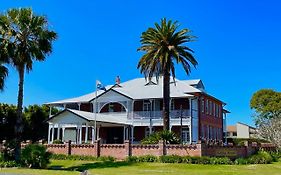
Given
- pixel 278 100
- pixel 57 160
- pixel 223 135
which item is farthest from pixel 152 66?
pixel 278 100

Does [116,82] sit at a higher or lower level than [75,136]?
higher

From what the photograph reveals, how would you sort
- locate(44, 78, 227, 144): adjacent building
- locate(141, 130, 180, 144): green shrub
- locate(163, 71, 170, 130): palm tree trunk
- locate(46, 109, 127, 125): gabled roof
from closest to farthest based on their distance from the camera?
locate(141, 130, 180, 144): green shrub < locate(163, 71, 170, 130): palm tree trunk < locate(46, 109, 127, 125): gabled roof < locate(44, 78, 227, 144): adjacent building

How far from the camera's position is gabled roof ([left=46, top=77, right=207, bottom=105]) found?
4433cm

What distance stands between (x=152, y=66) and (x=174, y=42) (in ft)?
10.0

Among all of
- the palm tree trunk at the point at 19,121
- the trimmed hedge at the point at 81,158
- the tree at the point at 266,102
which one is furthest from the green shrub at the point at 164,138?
the tree at the point at 266,102

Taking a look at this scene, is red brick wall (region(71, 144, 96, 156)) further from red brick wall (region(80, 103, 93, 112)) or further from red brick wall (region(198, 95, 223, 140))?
red brick wall (region(198, 95, 223, 140))

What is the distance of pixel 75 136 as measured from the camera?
4659cm

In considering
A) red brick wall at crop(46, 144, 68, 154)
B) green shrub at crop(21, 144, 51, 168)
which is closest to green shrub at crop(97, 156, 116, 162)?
red brick wall at crop(46, 144, 68, 154)

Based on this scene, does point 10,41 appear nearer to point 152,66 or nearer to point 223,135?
point 152,66

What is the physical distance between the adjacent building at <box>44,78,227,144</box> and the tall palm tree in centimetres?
488

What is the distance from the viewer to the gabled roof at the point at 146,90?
4433 centimetres

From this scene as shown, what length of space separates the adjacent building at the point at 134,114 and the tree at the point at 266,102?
63.1 ft

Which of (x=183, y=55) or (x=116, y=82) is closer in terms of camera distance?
(x=183, y=55)

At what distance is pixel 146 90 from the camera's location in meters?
47.7
